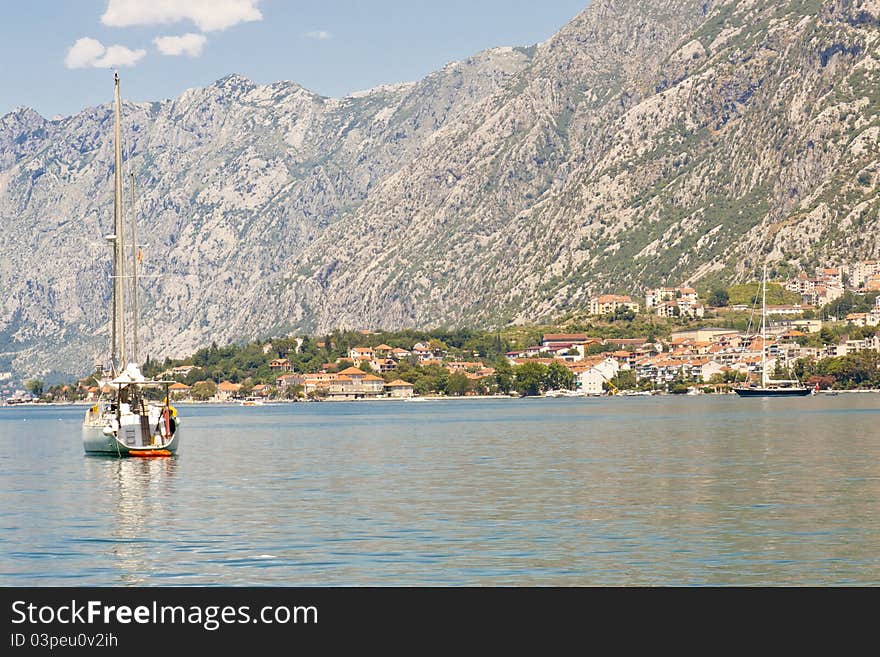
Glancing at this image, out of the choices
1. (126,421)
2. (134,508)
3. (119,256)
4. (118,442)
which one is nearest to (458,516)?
(134,508)

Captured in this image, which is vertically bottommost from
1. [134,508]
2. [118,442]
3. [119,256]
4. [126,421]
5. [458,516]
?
[134,508]

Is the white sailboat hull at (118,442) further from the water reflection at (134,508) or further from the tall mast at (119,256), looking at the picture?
the tall mast at (119,256)

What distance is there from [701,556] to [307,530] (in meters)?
16.3

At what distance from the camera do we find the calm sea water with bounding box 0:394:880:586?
138 feet

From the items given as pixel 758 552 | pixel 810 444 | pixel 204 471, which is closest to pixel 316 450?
pixel 204 471

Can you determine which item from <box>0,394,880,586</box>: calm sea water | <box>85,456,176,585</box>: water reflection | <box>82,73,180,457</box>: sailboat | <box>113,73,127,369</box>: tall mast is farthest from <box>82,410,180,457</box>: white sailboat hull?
<box>113,73,127,369</box>: tall mast

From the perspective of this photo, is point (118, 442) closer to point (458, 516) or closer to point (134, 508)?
point (134, 508)

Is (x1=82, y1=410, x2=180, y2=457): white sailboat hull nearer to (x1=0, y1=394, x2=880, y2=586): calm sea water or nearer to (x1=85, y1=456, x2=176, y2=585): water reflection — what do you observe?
(x1=85, y1=456, x2=176, y2=585): water reflection

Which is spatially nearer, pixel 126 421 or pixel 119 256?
pixel 126 421

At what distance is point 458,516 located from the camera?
186ft

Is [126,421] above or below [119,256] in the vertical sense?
below

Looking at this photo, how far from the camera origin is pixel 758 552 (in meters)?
44.6

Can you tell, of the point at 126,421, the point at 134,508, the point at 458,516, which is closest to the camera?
the point at 458,516
